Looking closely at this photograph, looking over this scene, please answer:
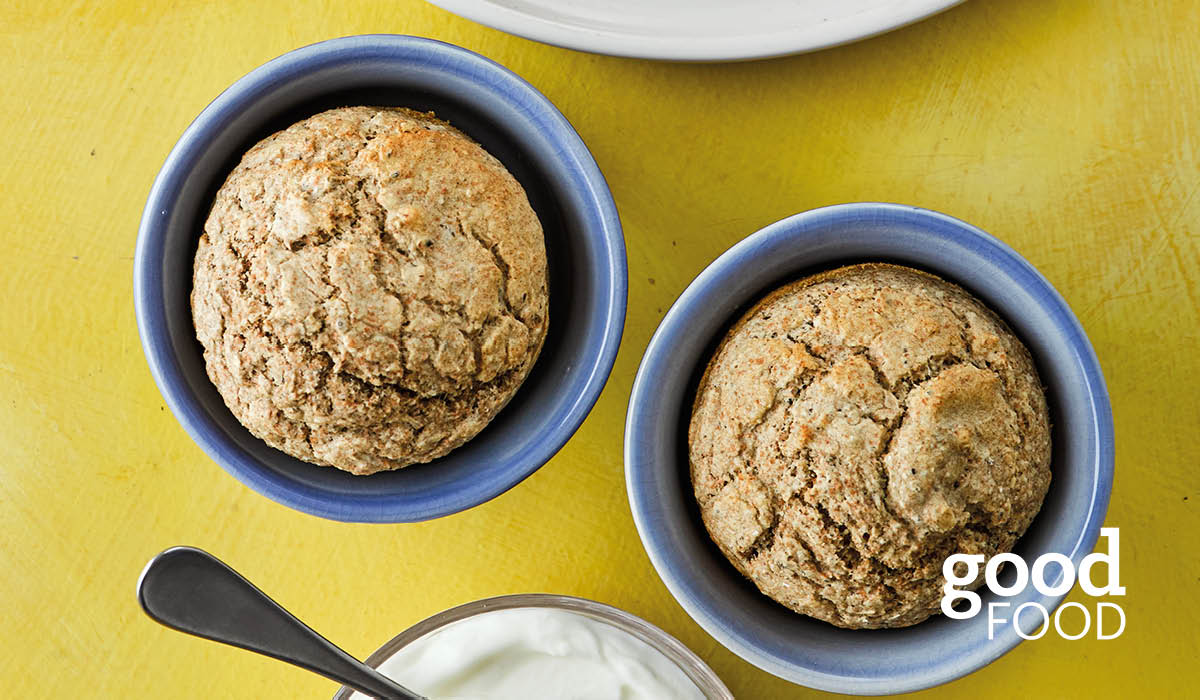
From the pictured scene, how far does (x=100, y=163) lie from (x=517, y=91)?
651 mm

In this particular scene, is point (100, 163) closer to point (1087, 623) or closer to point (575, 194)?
point (575, 194)

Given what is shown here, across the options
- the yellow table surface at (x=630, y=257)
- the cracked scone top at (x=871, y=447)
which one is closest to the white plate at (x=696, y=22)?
the yellow table surface at (x=630, y=257)

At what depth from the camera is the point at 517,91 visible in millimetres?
1197

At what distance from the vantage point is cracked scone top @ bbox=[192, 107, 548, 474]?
108 cm

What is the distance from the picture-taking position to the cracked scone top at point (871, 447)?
1.06 meters

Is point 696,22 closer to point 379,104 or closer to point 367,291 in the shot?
point 379,104

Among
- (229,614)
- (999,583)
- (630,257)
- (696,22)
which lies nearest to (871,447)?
(999,583)

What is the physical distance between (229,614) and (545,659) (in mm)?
390

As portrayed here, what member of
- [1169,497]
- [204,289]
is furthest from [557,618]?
[1169,497]

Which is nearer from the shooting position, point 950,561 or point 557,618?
point 950,561

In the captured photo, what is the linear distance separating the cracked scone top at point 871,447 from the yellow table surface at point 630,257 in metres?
0.28

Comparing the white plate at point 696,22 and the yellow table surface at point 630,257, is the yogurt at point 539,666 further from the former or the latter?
the white plate at point 696,22

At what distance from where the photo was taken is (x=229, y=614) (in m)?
1.13

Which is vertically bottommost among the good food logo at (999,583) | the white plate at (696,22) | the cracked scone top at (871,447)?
the good food logo at (999,583)
